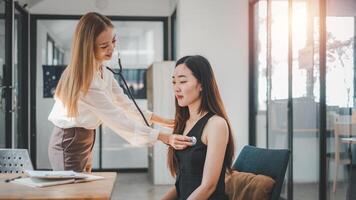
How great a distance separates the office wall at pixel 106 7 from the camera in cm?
698

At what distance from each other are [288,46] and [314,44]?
54cm

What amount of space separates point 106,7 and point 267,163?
17.6 feet

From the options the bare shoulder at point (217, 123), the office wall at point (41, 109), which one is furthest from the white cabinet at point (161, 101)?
the bare shoulder at point (217, 123)

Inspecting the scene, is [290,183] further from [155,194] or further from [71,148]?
[71,148]

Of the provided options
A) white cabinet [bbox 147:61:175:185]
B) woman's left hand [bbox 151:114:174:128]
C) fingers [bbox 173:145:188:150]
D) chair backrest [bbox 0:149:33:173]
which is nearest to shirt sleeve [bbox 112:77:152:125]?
woman's left hand [bbox 151:114:174:128]

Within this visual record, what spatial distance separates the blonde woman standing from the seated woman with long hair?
13 cm

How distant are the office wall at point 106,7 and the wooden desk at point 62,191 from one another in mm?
5368

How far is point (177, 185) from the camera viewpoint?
204 centimetres

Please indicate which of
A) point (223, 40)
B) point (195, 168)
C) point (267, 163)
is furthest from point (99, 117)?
point (223, 40)

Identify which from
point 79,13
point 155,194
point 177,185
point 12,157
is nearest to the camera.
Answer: point 177,185

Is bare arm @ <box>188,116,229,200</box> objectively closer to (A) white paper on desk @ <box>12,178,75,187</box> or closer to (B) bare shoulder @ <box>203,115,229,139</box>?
(B) bare shoulder @ <box>203,115,229,139</box>

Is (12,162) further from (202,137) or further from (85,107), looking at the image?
(202,137)

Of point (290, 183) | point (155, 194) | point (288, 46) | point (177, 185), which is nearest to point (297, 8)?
point (288, 46)

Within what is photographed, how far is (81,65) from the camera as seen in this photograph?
2080 millimetres
